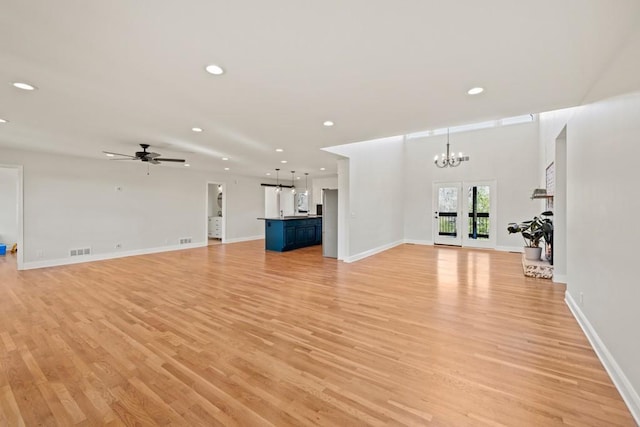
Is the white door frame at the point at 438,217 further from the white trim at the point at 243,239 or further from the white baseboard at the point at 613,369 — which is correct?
the white trim at the point at 243,239

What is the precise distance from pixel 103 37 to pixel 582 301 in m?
5.17

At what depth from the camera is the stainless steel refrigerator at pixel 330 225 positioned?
7.29m

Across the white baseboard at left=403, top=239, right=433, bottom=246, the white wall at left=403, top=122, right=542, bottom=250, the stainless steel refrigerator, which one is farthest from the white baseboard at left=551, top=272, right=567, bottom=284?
the white baseboard at left=403, top=239, right=433, bottom=246

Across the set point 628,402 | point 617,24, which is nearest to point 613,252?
point 628,402

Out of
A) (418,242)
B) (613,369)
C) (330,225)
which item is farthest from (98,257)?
(418,242)

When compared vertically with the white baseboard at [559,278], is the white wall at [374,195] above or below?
above

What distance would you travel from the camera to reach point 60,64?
2.27 metres

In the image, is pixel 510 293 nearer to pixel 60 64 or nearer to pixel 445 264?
pixel 445 264

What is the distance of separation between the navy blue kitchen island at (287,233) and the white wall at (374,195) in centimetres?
237

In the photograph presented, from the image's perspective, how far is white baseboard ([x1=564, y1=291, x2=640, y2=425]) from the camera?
175cm

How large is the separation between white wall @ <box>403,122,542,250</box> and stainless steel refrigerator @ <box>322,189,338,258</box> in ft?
12.1

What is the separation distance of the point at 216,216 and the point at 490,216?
10242mm

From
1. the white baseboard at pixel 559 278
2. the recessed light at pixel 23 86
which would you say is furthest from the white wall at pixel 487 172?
the recessed light at pixel 23 86

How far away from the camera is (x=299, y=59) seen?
85.3 inches
